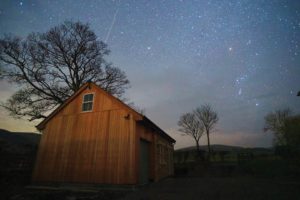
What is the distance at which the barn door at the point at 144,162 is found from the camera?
11769 mm

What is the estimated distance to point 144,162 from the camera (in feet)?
40.7

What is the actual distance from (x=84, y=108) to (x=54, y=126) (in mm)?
2857

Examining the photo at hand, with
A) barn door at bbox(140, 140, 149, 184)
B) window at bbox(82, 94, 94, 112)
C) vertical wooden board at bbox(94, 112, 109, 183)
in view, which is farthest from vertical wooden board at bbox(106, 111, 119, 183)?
window at bbox(82, 94, 94, 112)

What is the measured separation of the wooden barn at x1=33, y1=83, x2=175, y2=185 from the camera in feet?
35.1

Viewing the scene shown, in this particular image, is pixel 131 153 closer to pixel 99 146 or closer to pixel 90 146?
pixel 99 146

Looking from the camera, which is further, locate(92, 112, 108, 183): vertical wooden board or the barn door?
the barn door

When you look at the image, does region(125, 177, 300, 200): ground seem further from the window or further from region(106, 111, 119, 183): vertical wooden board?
the window

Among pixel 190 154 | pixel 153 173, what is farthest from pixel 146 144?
pixel 190 154

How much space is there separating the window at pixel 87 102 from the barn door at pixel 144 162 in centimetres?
426

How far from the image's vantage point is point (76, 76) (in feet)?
69.3

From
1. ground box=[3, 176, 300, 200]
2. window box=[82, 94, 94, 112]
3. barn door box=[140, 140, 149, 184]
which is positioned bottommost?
ground box=[3, 176, 300, 200]

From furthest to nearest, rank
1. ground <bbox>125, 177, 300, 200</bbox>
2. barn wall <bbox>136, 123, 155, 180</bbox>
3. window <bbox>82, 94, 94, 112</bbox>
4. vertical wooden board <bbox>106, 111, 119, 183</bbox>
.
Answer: window <bbox>82, 94, 94, 112</bbox> < barn wall <bbox>136, 123, 155, 180</bbox> < vertical wooden board <bbox>106, 111, 119, 183</bbox> < ground <bbox>125, 177, 300, 200</bbox>

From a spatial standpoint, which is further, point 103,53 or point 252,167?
point 103,53

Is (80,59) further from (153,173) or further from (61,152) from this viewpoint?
(153,173)
